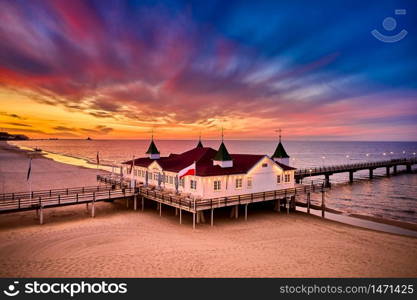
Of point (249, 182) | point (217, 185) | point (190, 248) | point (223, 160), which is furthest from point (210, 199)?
point (190, 248)

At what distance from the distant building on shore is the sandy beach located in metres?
3.00

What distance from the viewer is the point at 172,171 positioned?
93.3ft

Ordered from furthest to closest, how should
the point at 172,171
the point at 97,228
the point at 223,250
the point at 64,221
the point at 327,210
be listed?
1. the point at 327,210
2. the point at 172,171
3. the point at 64,221
4. the point at 97,228
5. the point at 223,250

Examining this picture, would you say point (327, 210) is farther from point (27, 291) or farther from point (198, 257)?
point (27, 291)

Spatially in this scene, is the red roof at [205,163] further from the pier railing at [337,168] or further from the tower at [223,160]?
the pier railing at [337,168]

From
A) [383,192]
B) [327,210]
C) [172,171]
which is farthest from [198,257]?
[383,192]

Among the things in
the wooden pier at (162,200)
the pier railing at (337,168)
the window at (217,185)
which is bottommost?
the wooden pier at (162,200)

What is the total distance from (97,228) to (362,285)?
17895mm

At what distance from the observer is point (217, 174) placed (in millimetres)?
25641

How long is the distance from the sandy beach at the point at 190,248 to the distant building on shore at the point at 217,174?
300 cm

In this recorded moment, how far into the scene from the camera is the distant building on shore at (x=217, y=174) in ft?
84.1

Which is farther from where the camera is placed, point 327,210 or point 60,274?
point 327,210

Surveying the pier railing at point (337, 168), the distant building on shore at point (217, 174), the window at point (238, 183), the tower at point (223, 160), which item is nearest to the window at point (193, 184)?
the distant building on shore at point (217, 174)

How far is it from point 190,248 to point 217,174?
843cm
